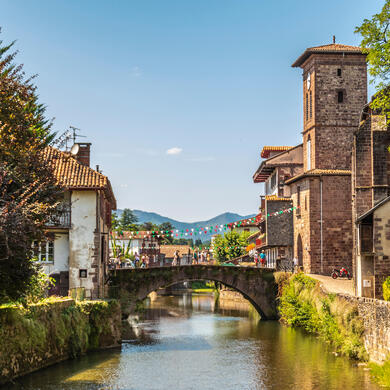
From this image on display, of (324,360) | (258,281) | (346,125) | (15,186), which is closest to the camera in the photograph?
(15,186)

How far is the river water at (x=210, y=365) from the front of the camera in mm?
26094

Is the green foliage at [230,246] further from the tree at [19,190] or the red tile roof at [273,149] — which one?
the tree at [19,190]

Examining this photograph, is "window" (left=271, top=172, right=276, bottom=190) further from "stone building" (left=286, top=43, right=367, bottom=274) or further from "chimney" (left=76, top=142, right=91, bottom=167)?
"chimney" (left=76, top=142, right=91, bottom=167)

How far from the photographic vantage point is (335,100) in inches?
2181

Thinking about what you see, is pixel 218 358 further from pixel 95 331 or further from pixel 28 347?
pixel 28 347

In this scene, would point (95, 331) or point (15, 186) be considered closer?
point (15, 186)

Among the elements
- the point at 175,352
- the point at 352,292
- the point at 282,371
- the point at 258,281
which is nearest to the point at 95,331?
the point at 175,352

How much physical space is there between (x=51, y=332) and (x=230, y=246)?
61.5 m

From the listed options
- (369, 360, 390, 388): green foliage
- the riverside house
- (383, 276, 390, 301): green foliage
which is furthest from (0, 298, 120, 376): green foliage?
(383, 276, 390, 301): green foliage

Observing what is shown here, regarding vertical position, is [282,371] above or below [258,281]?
below

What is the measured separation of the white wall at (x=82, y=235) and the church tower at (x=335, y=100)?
22.7 metres

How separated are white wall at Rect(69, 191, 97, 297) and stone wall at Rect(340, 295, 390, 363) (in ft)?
52.4

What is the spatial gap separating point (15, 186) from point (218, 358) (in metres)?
13.9

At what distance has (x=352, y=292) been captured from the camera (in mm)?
36594
